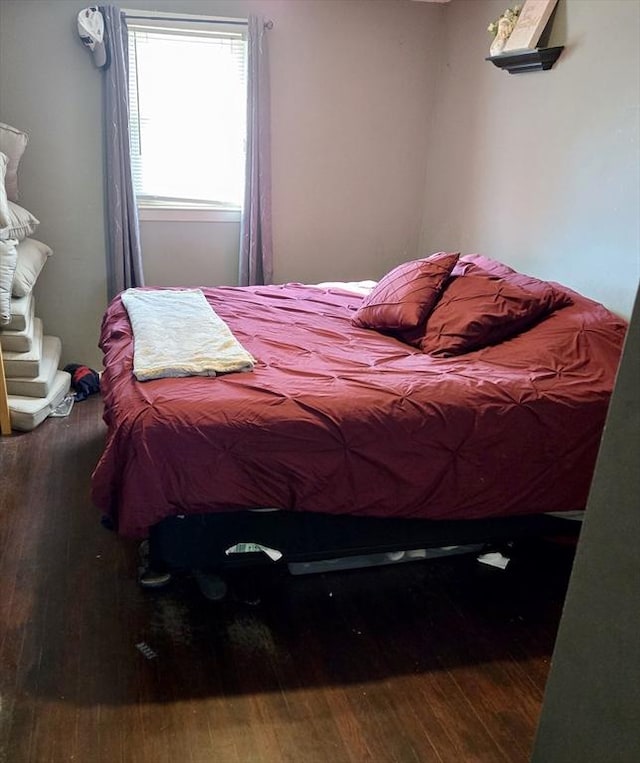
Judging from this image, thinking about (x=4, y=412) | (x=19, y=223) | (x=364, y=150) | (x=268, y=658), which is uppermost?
(x=364, y=150)

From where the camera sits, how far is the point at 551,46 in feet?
9.54

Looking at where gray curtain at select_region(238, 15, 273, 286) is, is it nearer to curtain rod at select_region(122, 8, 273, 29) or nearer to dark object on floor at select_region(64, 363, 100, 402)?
curtain rod at select_region(122, 8, 273, 29)

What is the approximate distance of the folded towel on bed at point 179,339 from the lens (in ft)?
6.79

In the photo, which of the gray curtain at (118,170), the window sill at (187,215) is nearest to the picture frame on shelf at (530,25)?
the window sill at (187,215)

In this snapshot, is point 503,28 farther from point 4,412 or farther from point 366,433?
point 4,412

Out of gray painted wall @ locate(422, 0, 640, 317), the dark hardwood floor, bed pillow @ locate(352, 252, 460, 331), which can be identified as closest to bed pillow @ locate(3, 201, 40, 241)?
the dark hardwood floor

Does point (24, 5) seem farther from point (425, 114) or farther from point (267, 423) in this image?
point (267, 423)

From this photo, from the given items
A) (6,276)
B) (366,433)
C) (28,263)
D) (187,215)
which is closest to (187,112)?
(187,215)

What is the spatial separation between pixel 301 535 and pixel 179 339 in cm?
87

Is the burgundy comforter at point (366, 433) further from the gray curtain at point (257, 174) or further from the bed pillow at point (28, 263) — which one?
the gray curtain at point (257, 174)

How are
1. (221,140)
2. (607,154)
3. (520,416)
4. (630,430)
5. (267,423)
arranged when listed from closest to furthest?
(630,430), (267,423), (520,416), (607,154), (221,140)

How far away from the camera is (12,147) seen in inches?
133

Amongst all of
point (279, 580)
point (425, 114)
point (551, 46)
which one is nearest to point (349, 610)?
point (279, 580)

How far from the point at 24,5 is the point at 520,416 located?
3333 mm
